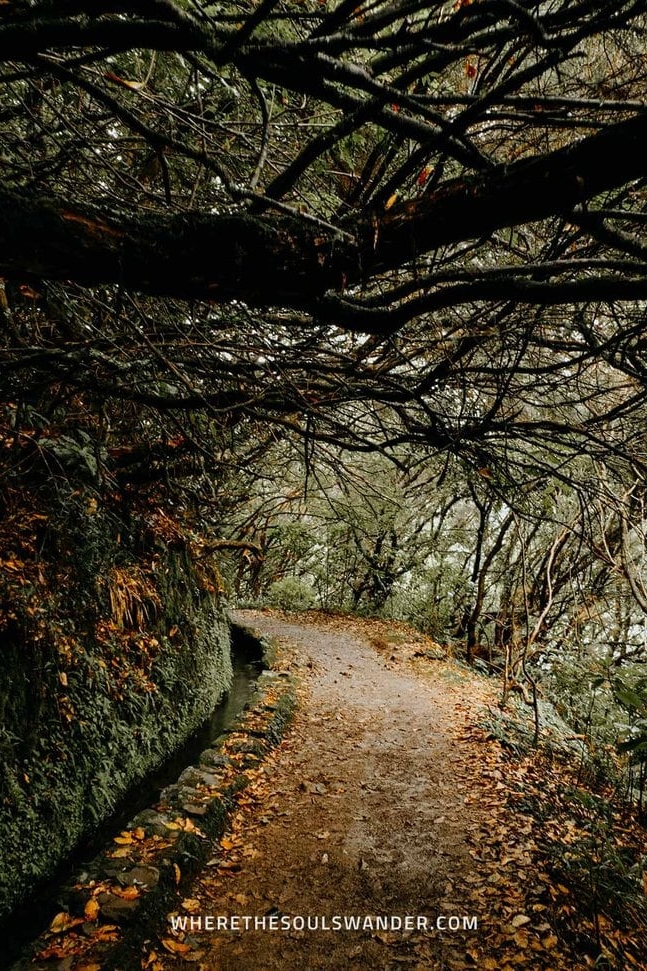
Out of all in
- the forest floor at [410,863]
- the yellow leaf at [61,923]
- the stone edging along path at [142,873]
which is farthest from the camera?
the forest floor at [410,863]

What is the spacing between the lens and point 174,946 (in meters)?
3.11

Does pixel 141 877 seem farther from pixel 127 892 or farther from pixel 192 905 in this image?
pixel 192 905

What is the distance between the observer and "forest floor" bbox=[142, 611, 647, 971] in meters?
3.12

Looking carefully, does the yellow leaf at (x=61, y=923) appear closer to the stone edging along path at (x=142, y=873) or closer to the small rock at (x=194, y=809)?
the stone edging along path at (x=142, y=873)

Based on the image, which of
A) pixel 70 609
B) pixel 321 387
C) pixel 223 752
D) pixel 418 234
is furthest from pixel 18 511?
pixel 418 234

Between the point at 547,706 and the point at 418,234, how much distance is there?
8445mm

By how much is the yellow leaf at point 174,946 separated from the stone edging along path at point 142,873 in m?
0.10

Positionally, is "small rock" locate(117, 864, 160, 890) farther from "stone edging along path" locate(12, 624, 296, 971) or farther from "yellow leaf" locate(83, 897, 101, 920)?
"yellow leaf" locate(83, 897, 101, 920)

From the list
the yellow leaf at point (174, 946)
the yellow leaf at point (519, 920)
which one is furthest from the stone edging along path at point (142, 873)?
the yellow leaf at point (519, 920)

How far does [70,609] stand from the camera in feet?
15.3

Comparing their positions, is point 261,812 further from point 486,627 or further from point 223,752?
point 486,627

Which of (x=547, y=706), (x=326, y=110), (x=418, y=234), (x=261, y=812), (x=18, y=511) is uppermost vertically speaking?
(x=326, y=110)

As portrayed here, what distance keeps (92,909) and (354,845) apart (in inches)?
83.8

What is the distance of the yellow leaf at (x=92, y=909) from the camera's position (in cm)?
308
